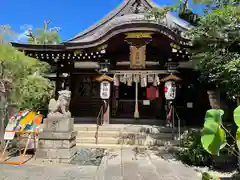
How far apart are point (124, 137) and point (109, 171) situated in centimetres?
307

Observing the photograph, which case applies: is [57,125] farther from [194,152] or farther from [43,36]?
[43,36]

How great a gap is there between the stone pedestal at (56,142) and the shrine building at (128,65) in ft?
11.0

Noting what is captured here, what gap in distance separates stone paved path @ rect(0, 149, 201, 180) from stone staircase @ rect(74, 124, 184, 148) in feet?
6.13

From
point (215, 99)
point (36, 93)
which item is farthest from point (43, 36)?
point (215, 99)

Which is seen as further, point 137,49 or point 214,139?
point 137,49

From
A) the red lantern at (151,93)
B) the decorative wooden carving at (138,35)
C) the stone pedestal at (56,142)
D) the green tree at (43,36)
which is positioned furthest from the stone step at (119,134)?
the green tree at (43,36)

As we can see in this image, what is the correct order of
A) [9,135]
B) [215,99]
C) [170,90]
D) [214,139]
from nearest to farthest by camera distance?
[214,139], [9,135], [215,99], [170,90]

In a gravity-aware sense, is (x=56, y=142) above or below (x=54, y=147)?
above

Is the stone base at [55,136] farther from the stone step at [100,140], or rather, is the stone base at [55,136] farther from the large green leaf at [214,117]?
the large green leaf at [214,117]

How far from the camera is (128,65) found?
32.0ft

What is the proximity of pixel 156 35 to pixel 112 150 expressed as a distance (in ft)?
17.4

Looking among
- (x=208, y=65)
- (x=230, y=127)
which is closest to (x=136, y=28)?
(x=208, y=65)

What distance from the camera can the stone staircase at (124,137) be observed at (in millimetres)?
7574

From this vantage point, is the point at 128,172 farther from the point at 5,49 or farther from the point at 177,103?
the point at 177,103
